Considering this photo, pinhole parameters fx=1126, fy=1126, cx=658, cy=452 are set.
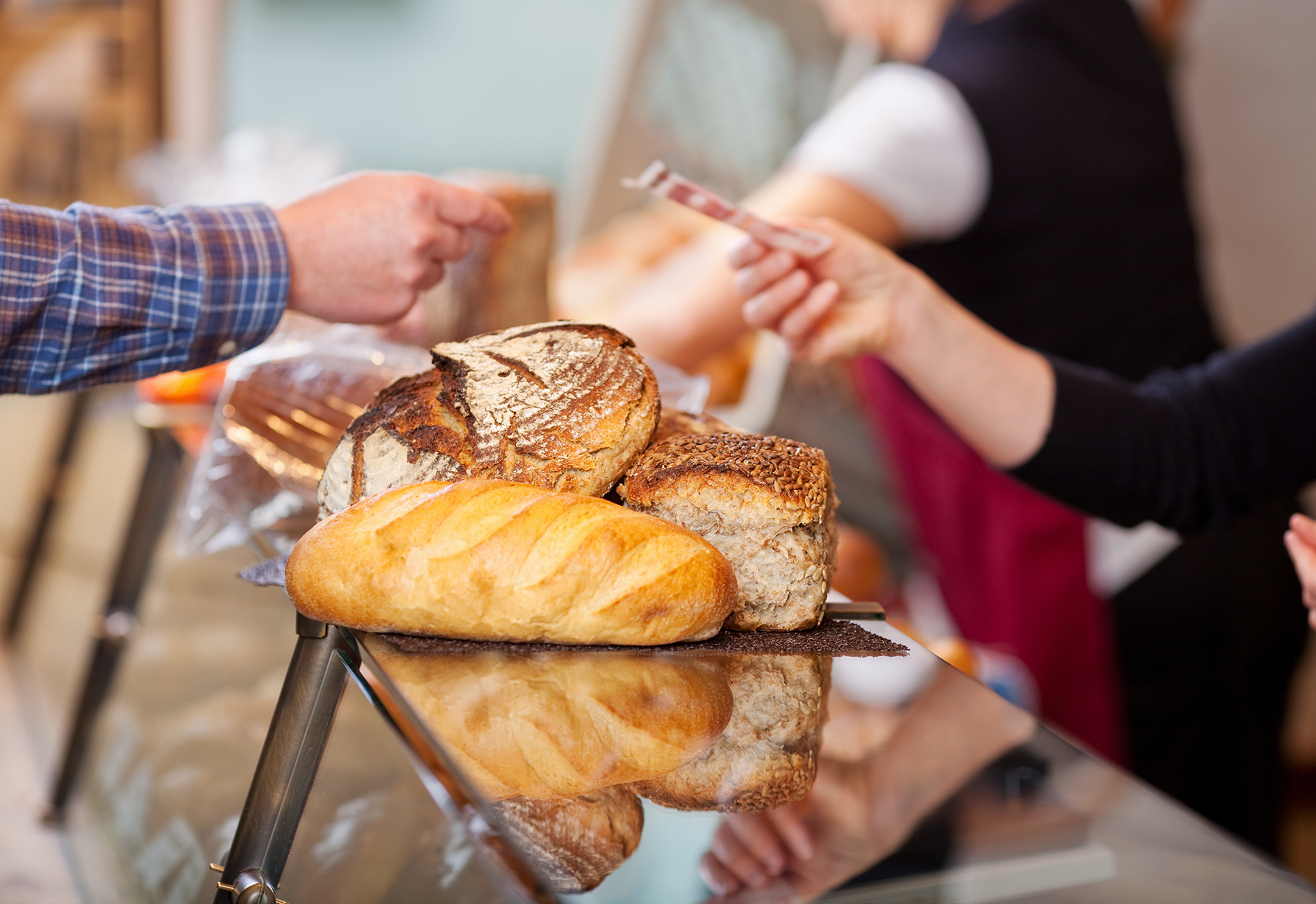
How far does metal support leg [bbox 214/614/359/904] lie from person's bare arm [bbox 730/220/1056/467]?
1.83 feet

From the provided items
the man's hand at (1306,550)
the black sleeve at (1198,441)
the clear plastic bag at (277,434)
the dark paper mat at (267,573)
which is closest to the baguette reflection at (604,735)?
the dark paper mat at (267,573)

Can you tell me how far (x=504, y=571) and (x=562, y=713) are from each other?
0.09 meters

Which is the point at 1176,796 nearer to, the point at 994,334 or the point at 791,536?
the point at 994,334

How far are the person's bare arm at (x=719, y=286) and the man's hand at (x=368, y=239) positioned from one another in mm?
710

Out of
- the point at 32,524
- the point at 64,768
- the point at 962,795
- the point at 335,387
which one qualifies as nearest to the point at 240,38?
the point at 32,524

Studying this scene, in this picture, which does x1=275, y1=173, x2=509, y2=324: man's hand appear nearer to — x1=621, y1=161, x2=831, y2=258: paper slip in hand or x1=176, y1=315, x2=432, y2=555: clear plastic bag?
x1=176, y1=315, x2=432, y2=555: clear plastic bag

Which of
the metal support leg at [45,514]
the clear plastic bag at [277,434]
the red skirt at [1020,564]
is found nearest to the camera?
the clear plastic bag at [277,434]

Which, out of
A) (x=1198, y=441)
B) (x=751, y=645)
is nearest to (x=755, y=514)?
(x=751, y=645)

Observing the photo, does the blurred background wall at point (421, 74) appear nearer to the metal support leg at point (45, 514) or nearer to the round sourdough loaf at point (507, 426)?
the metal support leg at point (45, 514)

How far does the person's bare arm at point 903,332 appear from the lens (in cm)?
106

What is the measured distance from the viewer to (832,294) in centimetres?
106

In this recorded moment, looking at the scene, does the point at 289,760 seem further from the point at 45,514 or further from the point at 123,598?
the point at 45,514

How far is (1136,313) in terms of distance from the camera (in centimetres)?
178

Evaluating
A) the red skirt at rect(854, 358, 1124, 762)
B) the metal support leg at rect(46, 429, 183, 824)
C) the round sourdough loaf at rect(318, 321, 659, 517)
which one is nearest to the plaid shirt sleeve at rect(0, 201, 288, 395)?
the round sourdough loaf at rect(318, 321, 659, 517)
